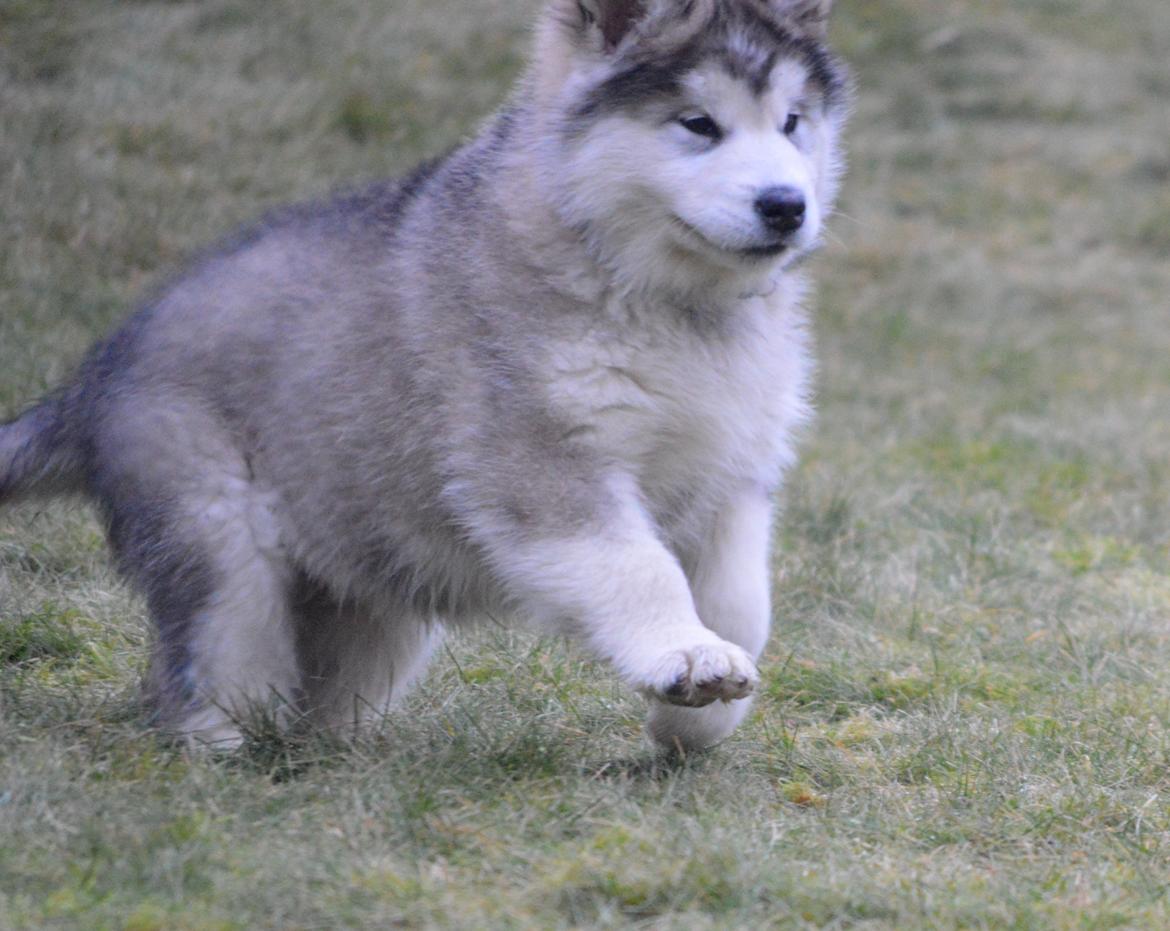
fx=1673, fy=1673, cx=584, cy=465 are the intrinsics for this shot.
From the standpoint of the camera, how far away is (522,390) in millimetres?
3672

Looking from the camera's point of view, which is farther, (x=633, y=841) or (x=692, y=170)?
(x=692, y=170)

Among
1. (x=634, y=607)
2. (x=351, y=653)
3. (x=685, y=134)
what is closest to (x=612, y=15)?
(x=685, y=134)

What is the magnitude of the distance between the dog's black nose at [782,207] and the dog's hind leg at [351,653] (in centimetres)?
138

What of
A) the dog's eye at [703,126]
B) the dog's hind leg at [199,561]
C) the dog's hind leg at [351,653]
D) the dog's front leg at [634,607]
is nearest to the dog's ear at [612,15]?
the dog's eye at [703,126]

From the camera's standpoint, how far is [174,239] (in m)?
8.14

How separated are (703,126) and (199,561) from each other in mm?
1517

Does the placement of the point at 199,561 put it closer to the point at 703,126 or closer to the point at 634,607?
the point at 634,607

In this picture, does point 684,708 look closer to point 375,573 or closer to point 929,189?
point 375,573

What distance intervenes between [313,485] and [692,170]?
116 centimetres

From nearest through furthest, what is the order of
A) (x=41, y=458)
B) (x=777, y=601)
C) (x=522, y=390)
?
(x=522, y=390) → (x=41, y=458) → (x=777, y=601)

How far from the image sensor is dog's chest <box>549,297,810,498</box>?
12.0 feet

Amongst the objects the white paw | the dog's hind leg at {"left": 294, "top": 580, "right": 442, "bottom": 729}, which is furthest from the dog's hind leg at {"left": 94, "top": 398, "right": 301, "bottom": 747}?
the white paw

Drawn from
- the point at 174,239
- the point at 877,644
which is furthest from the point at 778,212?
the point at 174,239

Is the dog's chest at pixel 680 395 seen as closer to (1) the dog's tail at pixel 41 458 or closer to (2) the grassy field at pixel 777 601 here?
(2) the grassy field at pixel 777 601
